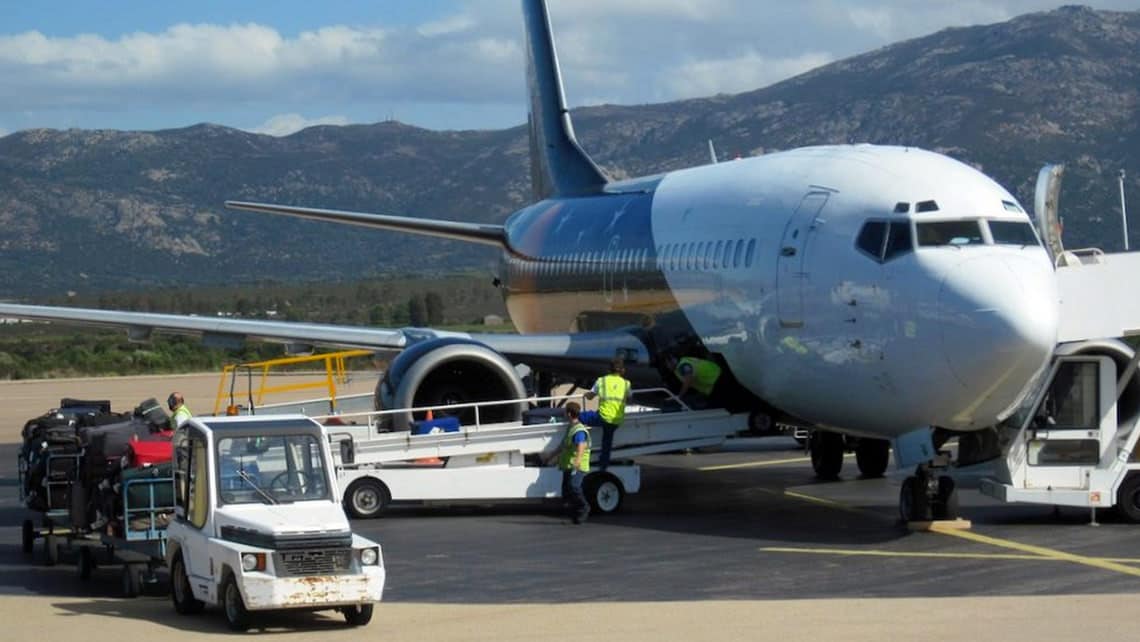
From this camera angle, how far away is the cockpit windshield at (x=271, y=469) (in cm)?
1497

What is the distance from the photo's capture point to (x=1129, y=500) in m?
19.9

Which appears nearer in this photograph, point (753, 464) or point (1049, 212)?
point (1049, 212)

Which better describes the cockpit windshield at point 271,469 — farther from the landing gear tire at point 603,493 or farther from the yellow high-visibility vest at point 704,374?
the yellow high-visibility vest at point 704,374

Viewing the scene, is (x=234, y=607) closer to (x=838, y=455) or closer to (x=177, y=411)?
(x=177, y=411)

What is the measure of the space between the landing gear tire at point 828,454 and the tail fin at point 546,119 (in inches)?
316

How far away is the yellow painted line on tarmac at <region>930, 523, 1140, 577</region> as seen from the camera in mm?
16656

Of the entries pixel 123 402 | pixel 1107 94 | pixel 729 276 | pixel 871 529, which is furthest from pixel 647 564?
pixel 1107 94

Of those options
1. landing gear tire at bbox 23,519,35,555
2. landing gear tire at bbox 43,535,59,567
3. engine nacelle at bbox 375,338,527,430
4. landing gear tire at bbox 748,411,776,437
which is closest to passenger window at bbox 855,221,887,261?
landing gear tire at bbox 748,411,776,437

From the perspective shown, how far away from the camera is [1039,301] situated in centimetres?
1772

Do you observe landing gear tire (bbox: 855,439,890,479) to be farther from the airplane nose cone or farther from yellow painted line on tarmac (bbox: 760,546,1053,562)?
the airplane nose cone

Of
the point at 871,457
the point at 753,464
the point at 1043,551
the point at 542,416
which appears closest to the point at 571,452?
the point at 542,416

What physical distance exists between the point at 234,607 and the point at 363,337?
11.1 m

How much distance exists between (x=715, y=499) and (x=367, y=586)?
1037 cm

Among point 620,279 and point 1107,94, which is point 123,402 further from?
point 1107,94
